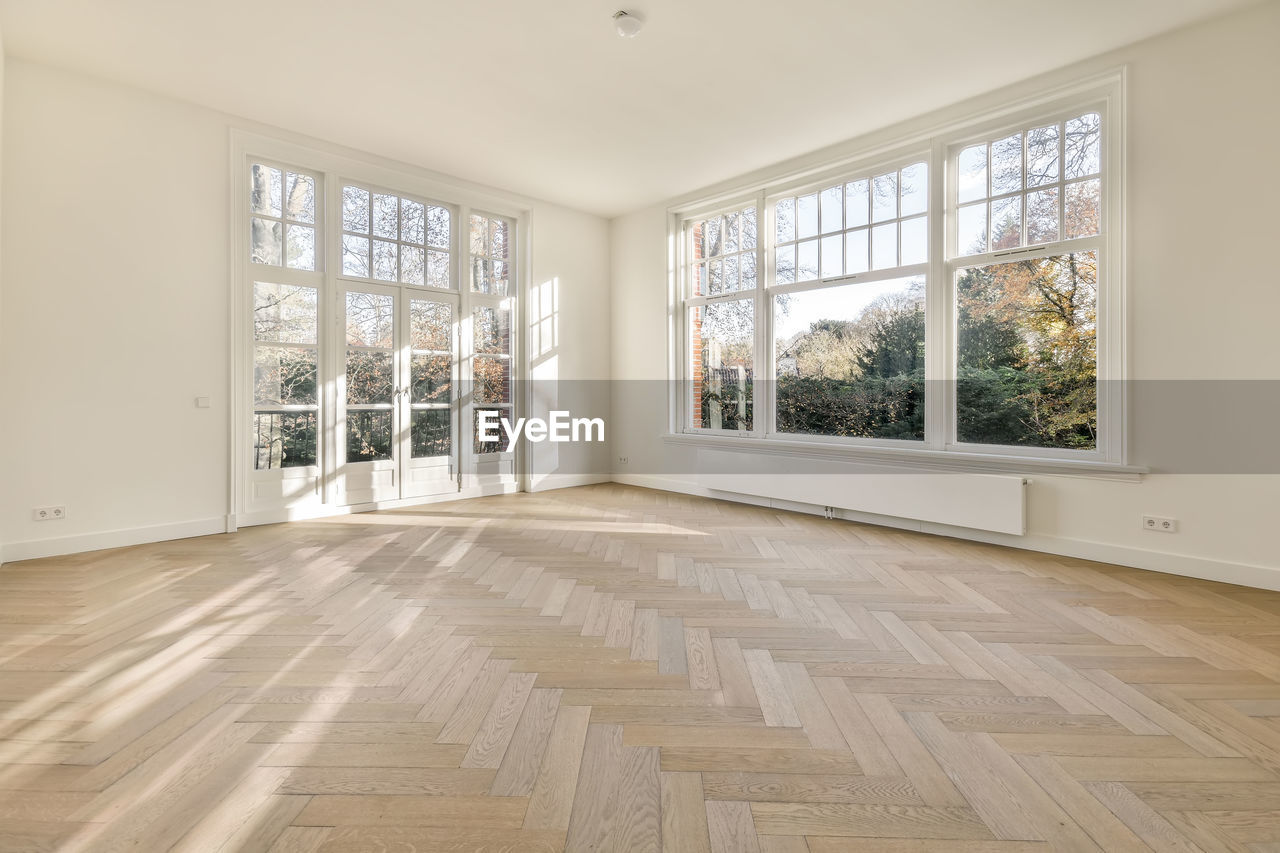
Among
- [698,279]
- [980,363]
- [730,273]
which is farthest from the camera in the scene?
[698,279]

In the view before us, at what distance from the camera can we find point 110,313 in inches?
159

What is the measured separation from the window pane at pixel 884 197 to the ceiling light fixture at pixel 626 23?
8.24ft

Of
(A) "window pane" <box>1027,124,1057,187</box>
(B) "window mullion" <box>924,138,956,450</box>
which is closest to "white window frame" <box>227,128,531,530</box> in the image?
(B) "window mullion" <box>924,138,956,450</box>

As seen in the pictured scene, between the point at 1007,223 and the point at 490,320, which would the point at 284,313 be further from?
A: the point at 1007,223

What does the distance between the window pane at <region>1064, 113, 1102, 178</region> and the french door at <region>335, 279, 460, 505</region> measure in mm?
5073

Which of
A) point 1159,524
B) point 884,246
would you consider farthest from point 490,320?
point 1159,524

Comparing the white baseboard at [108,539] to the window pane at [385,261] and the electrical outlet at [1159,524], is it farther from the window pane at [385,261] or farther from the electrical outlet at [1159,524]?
the electrical outlet at [1159,524]

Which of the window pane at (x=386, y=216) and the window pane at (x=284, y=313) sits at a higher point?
the window pane at (x=386, y=216)

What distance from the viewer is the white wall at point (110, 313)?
3.76 meters

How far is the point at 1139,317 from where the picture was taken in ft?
12.0

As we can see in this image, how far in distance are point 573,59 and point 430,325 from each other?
113 inches

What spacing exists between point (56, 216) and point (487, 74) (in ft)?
9.38

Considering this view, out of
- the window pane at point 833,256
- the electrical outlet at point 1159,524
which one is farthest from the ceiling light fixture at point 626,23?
the electrical outlet at point 1159,524

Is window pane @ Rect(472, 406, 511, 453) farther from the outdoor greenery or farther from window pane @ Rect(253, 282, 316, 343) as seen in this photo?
the outdoor greenery
